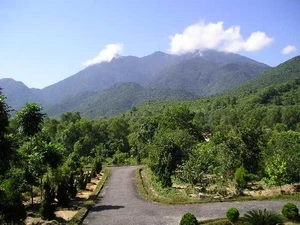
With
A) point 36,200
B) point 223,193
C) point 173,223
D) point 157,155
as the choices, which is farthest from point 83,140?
point 173,223

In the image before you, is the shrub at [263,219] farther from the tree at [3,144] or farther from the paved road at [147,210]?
the tree at [3,144]

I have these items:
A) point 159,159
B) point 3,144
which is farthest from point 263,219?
point 159,159

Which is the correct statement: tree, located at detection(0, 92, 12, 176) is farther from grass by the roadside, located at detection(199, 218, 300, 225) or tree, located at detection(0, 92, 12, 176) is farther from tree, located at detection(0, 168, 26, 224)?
grass by the roadside, located at detection(199, 218, 300, 225)

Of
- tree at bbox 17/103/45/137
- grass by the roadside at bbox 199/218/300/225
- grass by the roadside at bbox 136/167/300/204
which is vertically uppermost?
tree at bbox 17/103/45/137

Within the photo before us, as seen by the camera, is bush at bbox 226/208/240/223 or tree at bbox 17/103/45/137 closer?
bush at bbox 226/208/240/223

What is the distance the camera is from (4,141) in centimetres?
1730

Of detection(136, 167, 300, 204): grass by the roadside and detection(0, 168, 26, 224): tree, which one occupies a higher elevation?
detection(0, 168, 26, 224): tree

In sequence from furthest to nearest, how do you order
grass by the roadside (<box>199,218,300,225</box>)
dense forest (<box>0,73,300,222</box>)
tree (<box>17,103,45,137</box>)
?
tree (<box>17,103,45,137</box>), dense forest (<box>0,73,300,222</box>), grass by the roadside (<box>199,218,300,225</box>)

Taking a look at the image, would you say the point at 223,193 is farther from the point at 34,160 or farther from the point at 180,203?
the point at 34,160

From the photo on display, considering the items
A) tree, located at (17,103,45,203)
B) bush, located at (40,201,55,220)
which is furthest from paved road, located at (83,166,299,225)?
tree, located at (17,103,45,203)

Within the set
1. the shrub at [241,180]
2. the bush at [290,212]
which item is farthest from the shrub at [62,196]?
the bush at [290,212]

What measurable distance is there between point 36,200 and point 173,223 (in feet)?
47.6

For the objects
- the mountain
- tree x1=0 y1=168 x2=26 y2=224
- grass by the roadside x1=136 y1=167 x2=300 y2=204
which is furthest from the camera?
the mountain

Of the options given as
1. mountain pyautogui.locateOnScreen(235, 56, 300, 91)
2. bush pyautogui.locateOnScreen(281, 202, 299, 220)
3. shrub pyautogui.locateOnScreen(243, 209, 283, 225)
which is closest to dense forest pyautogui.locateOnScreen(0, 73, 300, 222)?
bush pyautogui.locateOnScreen(281, 202, 299, 220)
